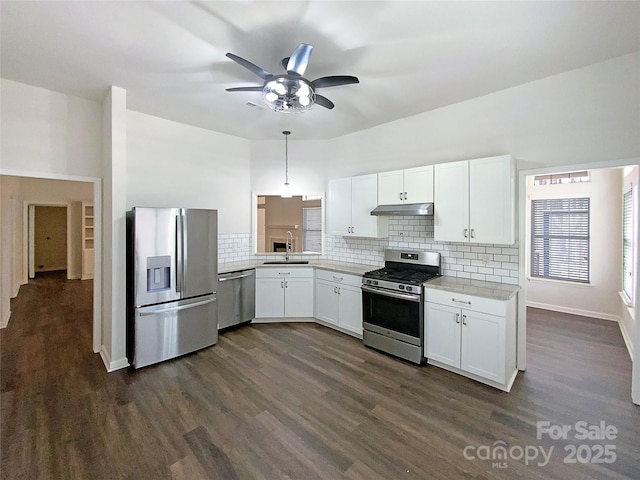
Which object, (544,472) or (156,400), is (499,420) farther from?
(156,400)

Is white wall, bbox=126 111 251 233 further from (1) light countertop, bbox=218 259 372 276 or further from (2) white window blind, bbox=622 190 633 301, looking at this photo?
(2) white window blind, bbox=622 190 633 301

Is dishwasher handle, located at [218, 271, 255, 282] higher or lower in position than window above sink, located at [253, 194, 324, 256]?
lower

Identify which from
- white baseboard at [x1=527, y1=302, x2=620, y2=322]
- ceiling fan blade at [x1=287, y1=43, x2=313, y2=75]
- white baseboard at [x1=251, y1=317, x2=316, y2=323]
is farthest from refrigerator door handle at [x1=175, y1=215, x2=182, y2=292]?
white baseboard at [x1=527, y1=302, x2=620, y2=322]

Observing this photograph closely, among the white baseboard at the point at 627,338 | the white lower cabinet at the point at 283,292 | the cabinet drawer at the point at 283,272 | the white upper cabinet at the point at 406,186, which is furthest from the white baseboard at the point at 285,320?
the white baseboard at the point at 627,338

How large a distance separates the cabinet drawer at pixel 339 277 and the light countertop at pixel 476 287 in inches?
38.1

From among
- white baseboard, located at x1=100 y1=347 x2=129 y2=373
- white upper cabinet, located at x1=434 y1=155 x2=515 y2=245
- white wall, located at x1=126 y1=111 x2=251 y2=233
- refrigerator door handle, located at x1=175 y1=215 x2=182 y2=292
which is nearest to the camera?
white upper cabinet, located at x1=434 y1=155 x2=515 y2=245

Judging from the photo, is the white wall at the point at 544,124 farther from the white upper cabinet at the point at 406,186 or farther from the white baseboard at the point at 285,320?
the white baseboard at the point at 285,320

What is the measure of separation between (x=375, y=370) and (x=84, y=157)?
4.03 meters

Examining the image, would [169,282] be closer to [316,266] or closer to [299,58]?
[316,266]

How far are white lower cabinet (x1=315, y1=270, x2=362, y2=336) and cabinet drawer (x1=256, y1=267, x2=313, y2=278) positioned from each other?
0.19 metres

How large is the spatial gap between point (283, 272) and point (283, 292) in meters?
0.31

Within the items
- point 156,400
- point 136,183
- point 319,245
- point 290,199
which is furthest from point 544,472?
point 136,183

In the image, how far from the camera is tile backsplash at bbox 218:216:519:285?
3041mm

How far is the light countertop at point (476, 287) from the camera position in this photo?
2.65 m
